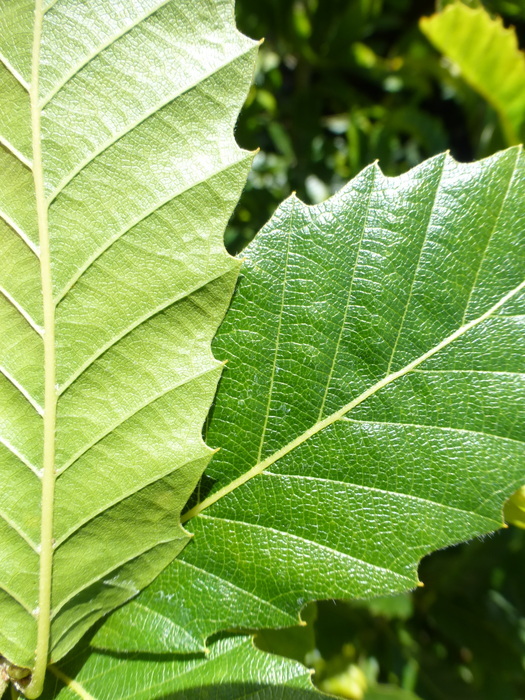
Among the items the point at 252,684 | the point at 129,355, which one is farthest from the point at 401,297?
the point at 252,684

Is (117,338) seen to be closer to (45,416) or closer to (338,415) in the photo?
(45,416)

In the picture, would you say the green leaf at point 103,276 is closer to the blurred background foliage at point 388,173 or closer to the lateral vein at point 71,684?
the lateral vein at point 71,684

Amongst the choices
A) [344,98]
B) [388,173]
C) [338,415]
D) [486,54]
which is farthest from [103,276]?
[344,98]

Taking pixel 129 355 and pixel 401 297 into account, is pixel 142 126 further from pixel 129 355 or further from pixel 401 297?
pixel 401 297

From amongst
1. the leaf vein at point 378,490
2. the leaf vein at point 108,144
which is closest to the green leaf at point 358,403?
the leaf vein at point 378,490

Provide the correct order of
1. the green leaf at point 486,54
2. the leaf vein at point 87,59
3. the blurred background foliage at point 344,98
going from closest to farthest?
Answer: 1. the leaf vein at point 87,59
2. the green leaf at point 486,54
3. the blurred background foliage at point 344,98

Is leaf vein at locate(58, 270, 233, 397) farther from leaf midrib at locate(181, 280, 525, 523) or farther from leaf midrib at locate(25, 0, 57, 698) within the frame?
Answer: leaf midrib at locate(181, 280, 525, 523)
